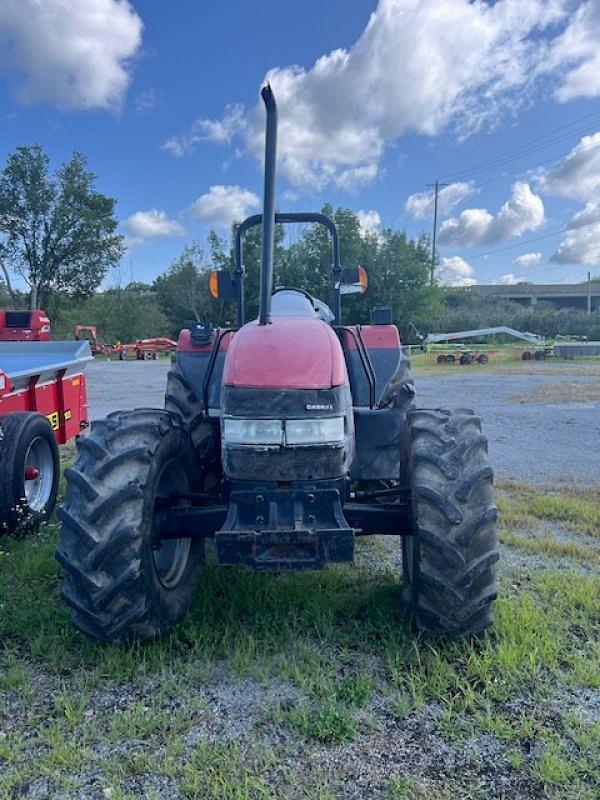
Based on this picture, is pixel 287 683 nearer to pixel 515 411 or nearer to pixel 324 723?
pixel 324 723

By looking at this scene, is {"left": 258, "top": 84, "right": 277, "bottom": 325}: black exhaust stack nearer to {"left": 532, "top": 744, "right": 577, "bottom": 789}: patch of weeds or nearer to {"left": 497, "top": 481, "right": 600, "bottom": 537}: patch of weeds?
{"left": 532, "top": 744, "right": 577, "bottom": 789}: patch of weeds

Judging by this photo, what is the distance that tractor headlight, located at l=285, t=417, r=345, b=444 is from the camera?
2.50 metres

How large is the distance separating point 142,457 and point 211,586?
3.58 ft

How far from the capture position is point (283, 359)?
2.56 m

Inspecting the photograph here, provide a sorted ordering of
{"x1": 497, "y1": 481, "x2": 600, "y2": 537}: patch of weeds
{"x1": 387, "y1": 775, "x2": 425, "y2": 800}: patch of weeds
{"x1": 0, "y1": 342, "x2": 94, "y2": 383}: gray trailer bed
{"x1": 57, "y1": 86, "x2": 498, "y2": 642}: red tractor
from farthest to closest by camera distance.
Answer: {"x1": 0, "y1": 342, "x2": 94, "y2": 383}: gray trailer bed → {"x1": 497, "y1": 481, "x2": 600, "y2": 537}: patch of weeds → {"x1": 57, "y1": 86, "x2": 498, "y2": 642}: red tractor → {"x1": 387, "y1": 775, "x2": 425, "y2": 800}: patch of weeds

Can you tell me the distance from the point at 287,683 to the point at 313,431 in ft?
3.62

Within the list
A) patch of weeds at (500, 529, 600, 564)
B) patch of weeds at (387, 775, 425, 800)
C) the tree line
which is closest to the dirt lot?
patch of weeds at (387, 775, 425, 800)

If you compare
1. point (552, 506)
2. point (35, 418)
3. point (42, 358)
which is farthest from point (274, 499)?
point (42, 358)

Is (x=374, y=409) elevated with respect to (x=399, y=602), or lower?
elevated

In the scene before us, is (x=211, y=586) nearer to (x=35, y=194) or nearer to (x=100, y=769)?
(x=100, y=769)

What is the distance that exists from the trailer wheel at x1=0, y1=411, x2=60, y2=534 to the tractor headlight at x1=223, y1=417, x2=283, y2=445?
7.03 ft

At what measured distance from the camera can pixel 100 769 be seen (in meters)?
1.99

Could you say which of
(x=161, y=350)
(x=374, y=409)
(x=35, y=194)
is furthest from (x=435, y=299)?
(x=374, y=409)

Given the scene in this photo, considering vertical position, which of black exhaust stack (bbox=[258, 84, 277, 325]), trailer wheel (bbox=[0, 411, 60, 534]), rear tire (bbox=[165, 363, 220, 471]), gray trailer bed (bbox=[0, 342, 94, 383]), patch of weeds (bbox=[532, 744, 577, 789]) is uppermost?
black exhaust stack (bbox=[258, 84, 277, 325])
